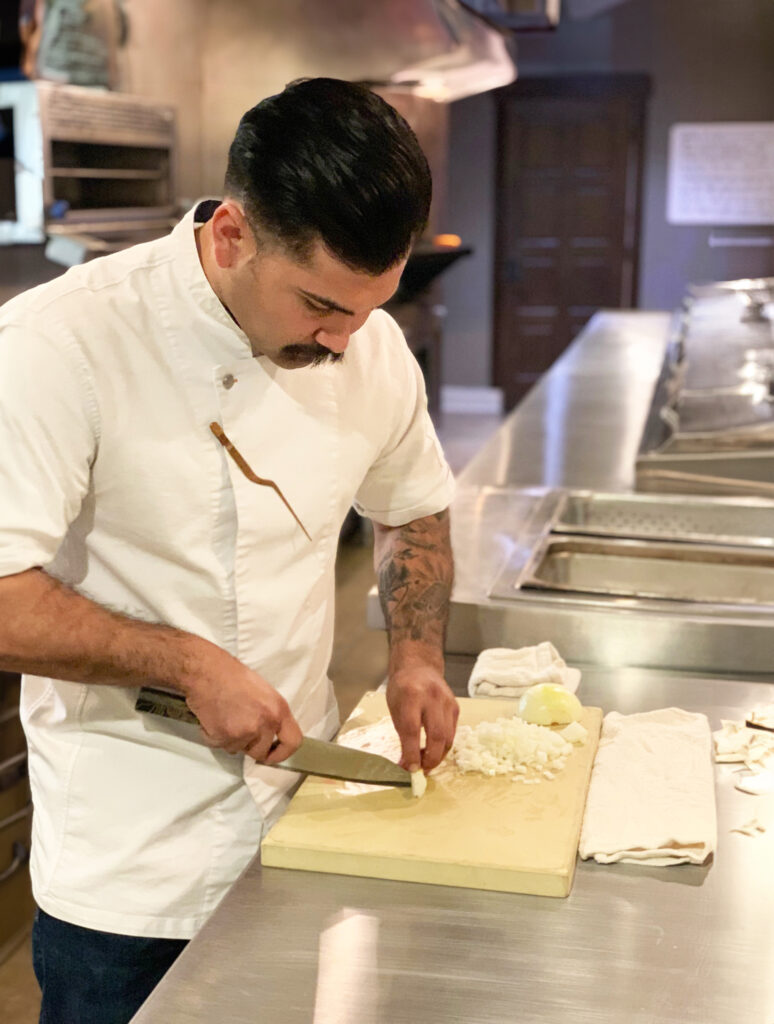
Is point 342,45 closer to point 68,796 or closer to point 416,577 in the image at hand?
point 416,577

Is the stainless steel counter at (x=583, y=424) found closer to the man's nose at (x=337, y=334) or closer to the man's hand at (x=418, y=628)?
the man's hand at (x=418, y=628)

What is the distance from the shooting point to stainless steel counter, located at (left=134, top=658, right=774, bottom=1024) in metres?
1.08

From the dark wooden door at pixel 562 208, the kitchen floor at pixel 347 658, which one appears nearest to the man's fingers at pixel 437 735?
the kitchen floor at pixel 347 658

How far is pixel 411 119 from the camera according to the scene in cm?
570

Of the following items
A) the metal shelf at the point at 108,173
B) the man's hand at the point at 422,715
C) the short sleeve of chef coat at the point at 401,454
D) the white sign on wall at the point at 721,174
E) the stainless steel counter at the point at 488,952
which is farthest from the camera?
the white sign on wall at the point at 721,174

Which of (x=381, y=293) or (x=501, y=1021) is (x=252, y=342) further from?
(x=501, y=1021)

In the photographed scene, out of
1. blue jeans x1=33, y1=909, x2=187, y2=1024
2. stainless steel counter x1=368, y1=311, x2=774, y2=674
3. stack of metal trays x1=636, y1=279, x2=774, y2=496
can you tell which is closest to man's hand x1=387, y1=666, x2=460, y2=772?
blue jeans x1=33, y1=909, x2=187, y2=1024

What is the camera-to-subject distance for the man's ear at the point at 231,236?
124 centimetres

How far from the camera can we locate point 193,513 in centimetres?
137

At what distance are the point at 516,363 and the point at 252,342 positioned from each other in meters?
8.86

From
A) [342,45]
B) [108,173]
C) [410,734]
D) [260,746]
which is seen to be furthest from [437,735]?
[342,45]

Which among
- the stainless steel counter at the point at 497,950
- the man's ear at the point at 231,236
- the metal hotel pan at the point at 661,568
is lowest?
the metal hotel pan at the point at 661,568

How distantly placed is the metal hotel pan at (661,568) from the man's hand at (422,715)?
0.89 metres

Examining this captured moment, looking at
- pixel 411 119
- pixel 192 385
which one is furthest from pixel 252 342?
pixel 411 119
